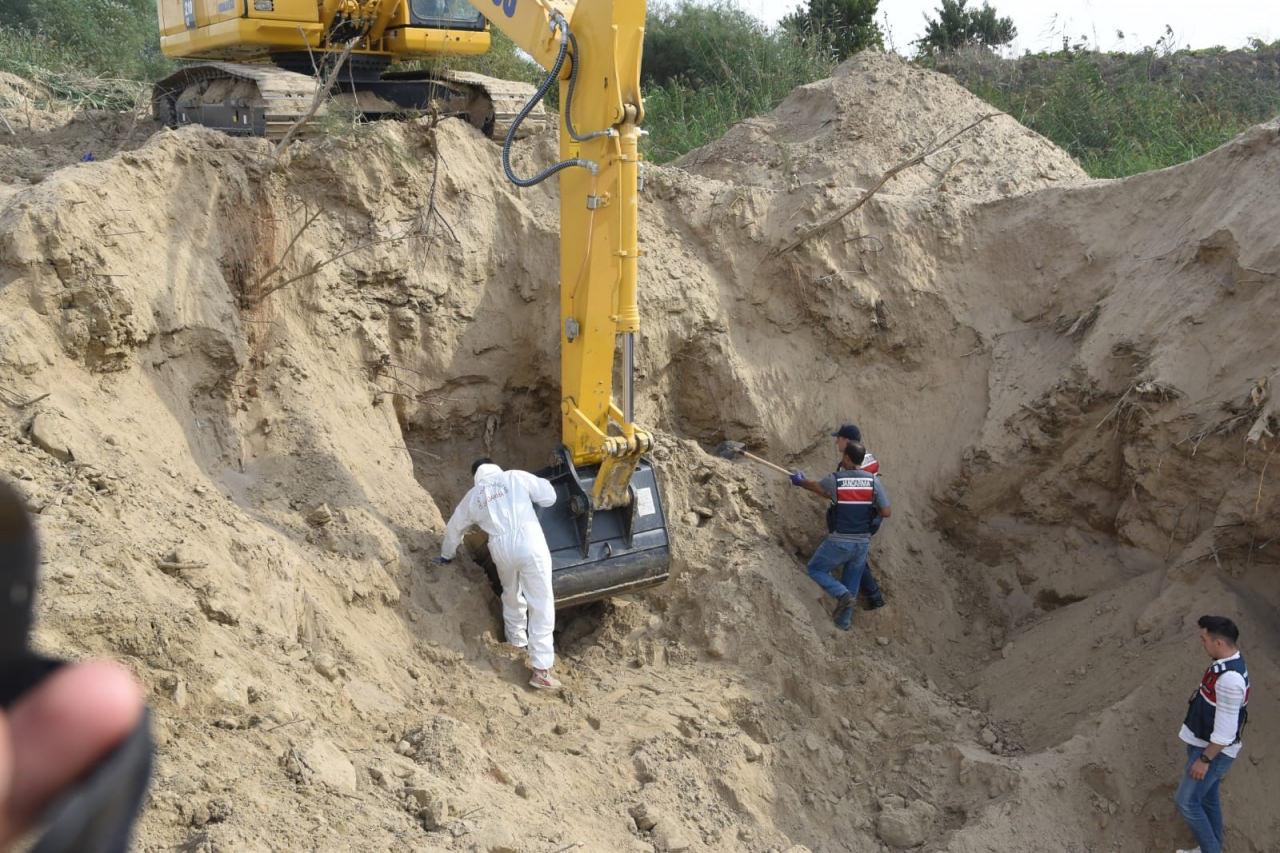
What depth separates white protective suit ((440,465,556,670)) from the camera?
665cm

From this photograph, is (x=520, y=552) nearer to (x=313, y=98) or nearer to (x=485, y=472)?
(x=485, y=472)

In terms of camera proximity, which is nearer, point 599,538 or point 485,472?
point 485,472

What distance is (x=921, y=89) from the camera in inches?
453

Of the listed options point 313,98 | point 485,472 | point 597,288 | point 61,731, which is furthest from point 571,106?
point 61,731

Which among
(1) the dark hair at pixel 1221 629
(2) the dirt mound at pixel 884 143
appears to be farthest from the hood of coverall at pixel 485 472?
(1) the dark hair at pixel 1221 629

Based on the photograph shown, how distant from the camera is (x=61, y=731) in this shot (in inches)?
37.1

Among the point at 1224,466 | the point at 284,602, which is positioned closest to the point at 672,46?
the point at 1224,466

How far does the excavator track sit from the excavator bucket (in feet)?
9.89

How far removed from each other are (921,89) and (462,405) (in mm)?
6113

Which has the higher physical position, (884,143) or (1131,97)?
(1131,97)

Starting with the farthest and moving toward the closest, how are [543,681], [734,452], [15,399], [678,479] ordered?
[734,452]
[678,479]
[543,681]
[15,399]

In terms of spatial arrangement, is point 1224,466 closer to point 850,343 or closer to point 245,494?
point 850,343

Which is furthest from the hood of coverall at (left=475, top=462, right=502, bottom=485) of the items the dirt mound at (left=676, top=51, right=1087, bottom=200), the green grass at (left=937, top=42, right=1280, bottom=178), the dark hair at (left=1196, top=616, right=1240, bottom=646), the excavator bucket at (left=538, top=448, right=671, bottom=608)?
the green grass at (left=937, top=42, right=1280, bottom=178)

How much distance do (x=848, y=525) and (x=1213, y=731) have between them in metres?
2.59
